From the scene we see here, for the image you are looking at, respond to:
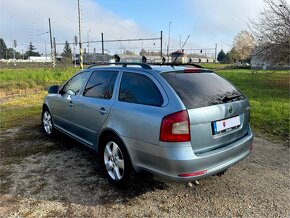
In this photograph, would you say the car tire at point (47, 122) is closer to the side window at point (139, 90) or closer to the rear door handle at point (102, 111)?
the rear door handle at point (102, 111)

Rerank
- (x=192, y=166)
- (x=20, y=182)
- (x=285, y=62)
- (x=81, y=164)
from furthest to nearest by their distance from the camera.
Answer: (x=285, y=62)
(x=81, y=164)
(x=20, y=182)
(x=192, y=166)

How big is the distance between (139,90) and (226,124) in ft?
3.80

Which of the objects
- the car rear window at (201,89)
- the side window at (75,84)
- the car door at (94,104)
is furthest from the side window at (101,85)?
the car rear window at (201,89)

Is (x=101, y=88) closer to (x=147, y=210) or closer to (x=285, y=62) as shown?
(x=147, y=210)

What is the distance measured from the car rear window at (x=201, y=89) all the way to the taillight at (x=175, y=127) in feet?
0.52

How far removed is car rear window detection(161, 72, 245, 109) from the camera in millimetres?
3047

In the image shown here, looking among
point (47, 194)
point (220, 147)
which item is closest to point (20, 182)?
point (47, 194)

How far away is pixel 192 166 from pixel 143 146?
60 centimetres

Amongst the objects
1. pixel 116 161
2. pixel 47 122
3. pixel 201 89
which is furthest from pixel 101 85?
pixel 47 122

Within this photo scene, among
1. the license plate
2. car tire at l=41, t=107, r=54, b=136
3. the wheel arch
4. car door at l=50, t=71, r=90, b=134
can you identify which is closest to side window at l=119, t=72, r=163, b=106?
the wheel arch

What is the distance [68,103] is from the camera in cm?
479

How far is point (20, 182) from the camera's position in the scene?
381cm

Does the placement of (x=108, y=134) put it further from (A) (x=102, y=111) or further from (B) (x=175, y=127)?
(B) (x=175, y=127)

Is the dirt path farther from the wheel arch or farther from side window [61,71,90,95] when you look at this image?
side window [61,71,90,95]
